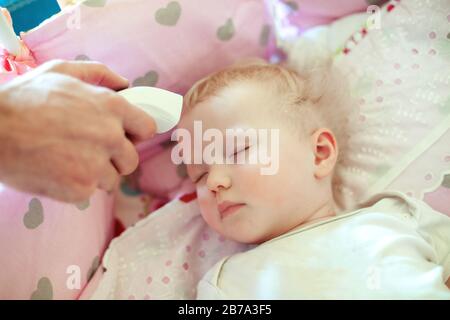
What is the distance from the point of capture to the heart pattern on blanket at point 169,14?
3.34ft

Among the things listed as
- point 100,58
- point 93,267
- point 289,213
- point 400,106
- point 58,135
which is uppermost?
point 58,135

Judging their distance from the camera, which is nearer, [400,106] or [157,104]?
[157,104]

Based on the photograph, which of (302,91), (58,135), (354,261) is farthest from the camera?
(302,91)

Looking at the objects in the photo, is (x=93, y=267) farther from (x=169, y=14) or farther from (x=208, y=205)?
(x=169, y=14)

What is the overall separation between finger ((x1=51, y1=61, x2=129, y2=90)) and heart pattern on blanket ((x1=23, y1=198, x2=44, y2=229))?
0.86 feet

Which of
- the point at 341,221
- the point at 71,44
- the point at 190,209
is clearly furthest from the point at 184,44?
the point at 341,221

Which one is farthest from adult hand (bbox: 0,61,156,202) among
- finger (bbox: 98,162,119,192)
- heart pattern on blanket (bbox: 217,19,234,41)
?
heart pattern on blanket (bbox: 217,19,234,41)

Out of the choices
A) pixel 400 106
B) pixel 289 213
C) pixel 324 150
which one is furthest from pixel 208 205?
pixel 400 106

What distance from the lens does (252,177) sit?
86 centimetres

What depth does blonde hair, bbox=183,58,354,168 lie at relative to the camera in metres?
0.97

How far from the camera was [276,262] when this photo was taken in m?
0.85

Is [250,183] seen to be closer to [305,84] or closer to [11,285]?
[305,84]

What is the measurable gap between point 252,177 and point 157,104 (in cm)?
23

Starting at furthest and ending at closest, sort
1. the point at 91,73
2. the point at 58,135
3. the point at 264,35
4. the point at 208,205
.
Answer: the point at 264,35, the point at 208,205, the point at 91,73, the point at 58,135
